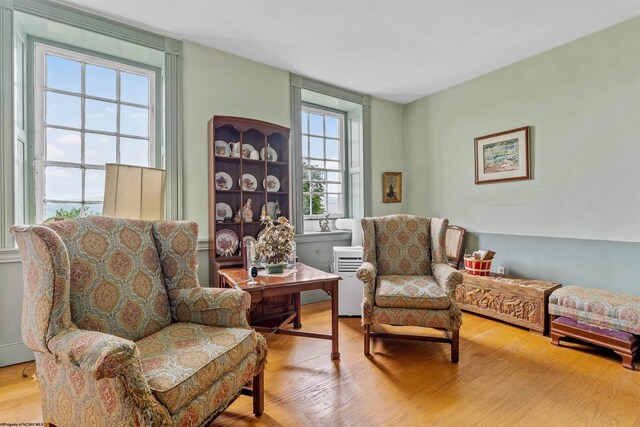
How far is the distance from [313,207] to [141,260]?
2.60 meters

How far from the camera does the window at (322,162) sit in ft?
13.5

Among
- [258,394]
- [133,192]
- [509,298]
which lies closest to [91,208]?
[133,192]

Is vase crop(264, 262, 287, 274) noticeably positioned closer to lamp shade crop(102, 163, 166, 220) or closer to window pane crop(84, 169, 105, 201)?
lamp shade crop(102, 163, 166, 220)

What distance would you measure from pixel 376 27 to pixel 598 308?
9.42ft

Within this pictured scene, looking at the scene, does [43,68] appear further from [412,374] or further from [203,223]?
[412,374]

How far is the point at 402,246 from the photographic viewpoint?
2939 millimetres

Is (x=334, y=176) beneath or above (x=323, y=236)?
above

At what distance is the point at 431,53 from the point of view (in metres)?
3.20

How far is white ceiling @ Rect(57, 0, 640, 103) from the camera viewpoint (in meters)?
2.46

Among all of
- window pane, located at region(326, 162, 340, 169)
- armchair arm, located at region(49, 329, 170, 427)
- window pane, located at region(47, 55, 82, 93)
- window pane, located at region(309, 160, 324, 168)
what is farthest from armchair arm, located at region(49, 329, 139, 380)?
window pane, located at region(326, 162, 340, 169)

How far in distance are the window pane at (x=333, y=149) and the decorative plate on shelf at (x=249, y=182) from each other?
1.37 meters

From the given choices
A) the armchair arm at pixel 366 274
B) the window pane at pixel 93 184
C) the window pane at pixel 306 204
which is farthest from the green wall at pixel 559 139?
the window pane at pixel 93 184

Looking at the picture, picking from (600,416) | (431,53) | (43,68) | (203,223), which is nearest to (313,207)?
(203,223)

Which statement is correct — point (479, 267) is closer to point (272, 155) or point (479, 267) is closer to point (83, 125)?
point (272, 155)
